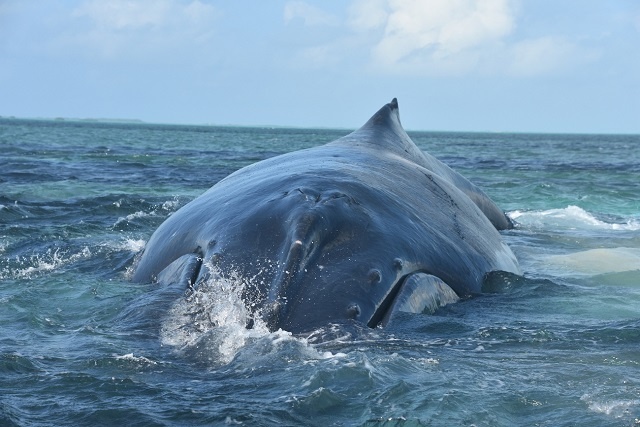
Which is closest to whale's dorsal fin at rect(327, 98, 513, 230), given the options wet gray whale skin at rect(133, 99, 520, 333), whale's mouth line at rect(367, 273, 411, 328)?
wet gray whale skin at rect(133, 99, 520, 333)

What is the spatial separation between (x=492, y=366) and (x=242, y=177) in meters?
4.68

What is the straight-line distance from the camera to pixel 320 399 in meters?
A: 5.42

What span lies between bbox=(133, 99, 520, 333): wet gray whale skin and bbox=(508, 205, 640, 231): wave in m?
6.82

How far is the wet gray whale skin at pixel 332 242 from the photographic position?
265 inches

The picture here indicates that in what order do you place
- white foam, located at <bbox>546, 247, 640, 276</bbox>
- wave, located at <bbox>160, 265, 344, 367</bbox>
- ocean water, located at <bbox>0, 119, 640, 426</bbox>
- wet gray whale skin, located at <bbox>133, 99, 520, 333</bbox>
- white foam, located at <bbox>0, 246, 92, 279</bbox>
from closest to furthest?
ocean water, located at <bbox>0, 119, 640, 426</bbox>
wave, located at <bbox>160, 265, 344, 367</bbox>
wet gray whale skin, located at <bbox>133, 99, 520, 333</bbox>
white foam, located at <bbox>0, 246, 92, 279</bbox>
white foam, located at <bbox>546, 247, 640, 276</bbox>

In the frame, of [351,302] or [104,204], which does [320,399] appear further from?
[104,204]

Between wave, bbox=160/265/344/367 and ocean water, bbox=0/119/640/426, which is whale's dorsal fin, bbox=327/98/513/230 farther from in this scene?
wave, bbox=160/265/344/367

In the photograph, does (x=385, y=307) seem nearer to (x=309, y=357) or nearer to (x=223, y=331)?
(x=309, y=357)

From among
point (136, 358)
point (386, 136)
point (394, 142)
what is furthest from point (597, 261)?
point (136, 358)

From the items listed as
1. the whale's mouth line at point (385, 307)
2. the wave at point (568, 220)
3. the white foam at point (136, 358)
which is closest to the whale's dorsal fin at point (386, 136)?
the whale's mouth line at point (385, 307)

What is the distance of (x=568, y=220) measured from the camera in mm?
17922

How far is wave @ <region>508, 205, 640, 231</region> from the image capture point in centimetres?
1694

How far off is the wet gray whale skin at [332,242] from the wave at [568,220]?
6821 mm

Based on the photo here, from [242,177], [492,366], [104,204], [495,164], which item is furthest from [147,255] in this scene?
[495,164]
